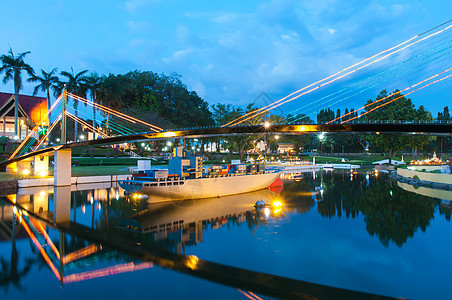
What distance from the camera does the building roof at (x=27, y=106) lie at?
64.0 meters

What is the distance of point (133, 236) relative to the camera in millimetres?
15273

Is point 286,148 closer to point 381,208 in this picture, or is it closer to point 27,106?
point 27,106

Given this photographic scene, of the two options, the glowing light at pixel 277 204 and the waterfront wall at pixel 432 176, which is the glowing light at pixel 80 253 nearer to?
the glowing light at pixel 277 204

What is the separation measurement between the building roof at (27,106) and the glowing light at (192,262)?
69.2 metres

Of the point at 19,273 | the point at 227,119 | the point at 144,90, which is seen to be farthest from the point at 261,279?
the point at 144,90

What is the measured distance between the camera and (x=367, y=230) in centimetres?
1692

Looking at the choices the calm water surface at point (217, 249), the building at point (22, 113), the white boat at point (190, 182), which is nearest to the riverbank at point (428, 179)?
the calm water surface at point (217, 249)

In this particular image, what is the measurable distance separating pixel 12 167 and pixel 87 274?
37.6m

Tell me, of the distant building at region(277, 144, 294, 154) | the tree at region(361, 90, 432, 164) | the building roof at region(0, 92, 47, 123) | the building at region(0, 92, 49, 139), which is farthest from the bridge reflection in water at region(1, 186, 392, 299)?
the distant building at region(277, 144, 294, 154)

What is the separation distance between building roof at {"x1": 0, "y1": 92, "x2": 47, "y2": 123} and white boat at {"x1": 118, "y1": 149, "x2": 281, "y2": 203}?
55.5 meters

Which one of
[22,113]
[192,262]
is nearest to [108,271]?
[192,262]

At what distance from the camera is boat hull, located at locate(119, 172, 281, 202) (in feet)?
78.0

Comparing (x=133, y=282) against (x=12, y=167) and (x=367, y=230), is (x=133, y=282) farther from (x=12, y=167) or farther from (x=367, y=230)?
(x=12, y=167)

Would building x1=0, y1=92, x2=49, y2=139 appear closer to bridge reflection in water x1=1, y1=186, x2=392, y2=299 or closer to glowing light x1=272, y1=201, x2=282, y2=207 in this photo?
bridge reflection in water x1=1, y1=186, x2=392, y2=299
